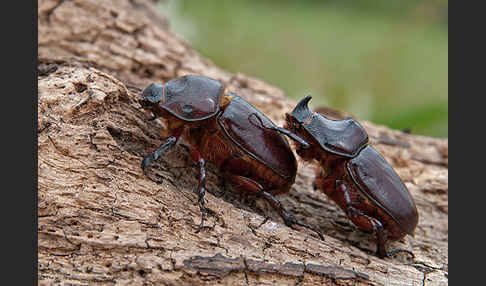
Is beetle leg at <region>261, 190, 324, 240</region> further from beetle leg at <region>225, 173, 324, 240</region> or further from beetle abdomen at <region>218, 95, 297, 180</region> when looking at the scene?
beetle abdomen at <region>218, 95, 297, 180</region>

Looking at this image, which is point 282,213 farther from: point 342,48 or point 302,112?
point 342,48

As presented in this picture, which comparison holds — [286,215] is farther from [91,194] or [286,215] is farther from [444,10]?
[444,10]

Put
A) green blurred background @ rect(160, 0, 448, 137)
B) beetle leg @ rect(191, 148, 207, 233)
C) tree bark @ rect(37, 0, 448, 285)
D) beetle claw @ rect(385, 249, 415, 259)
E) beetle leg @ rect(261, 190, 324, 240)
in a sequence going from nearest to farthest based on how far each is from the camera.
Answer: tree bark @ rect(37, 0, 448, 285) → beetle leg @ rect(191, 148, 207, 233) → beetle leg @ rect(261, 190, 324, 240) → beetle claw @ rect(385, 249, 415, 259) → green blurred background @ rect(160, 0, 448, 137)

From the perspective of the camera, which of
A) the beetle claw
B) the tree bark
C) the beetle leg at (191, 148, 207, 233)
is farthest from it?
the beetle claw

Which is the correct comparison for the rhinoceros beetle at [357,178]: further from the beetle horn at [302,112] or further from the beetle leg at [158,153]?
the beetle leg at [158,153]

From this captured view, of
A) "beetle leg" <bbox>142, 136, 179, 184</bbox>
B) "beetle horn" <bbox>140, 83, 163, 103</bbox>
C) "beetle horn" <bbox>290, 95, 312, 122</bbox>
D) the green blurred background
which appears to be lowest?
"beetle leg" <bbox>142, 136, 179, 184</bbox>

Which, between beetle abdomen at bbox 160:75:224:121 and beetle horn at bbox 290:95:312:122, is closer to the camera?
beetle abdomen at bbox 160:75:224:121

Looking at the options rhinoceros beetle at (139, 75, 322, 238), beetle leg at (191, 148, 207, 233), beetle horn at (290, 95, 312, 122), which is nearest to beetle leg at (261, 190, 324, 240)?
rhinoceros beetle at (139, 75, 322, 238)

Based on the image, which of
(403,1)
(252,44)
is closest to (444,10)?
(403,1)
